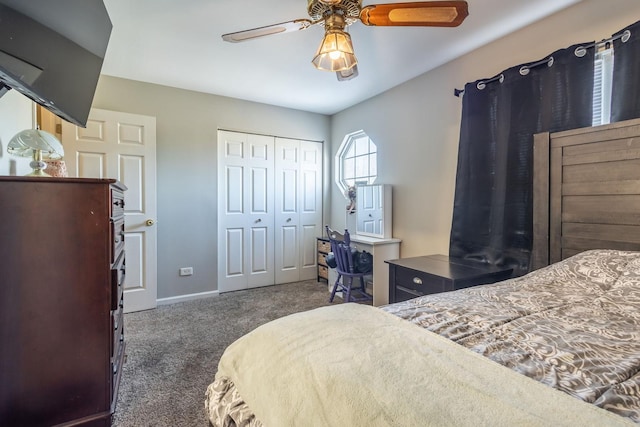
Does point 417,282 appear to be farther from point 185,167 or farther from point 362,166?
point 185,167

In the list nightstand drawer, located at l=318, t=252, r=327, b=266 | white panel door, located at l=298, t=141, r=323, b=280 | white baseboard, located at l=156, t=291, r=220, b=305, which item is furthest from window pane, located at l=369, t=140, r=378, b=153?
white baseboard, located at l=156, t=291, r=220, b=305

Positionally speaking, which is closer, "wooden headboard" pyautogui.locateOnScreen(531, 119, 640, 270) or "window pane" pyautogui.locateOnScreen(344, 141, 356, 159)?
"wooden headboard" pyautogui.locateOnScreen(531, 119, 640, 270)

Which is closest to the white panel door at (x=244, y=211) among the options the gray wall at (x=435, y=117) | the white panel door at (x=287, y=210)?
the white panel door at (x=287, y=210)

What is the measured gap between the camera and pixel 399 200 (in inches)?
134

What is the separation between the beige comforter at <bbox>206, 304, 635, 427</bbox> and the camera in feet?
1.98

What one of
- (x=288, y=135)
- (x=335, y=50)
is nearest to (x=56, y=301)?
(x=335, y=50)

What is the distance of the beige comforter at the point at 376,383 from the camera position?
1.98ft

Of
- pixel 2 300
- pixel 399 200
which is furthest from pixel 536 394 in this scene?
pixel 399 200

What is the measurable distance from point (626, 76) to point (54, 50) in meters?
2.86

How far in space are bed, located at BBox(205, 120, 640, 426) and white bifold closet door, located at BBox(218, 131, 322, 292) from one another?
293cm

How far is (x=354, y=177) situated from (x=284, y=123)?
120 cm

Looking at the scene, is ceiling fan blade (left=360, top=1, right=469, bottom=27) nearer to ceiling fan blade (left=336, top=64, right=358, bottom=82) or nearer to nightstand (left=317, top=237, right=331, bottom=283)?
ceiling fan blade (left=336, top=64, right=358, bottom=82)

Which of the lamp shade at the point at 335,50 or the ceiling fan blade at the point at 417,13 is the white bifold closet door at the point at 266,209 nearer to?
the lamp shade at the point at 335,50

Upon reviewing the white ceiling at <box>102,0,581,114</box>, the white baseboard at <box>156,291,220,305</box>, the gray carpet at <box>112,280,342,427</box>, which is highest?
the white ceiling at <box>102,0,581,114</box>
